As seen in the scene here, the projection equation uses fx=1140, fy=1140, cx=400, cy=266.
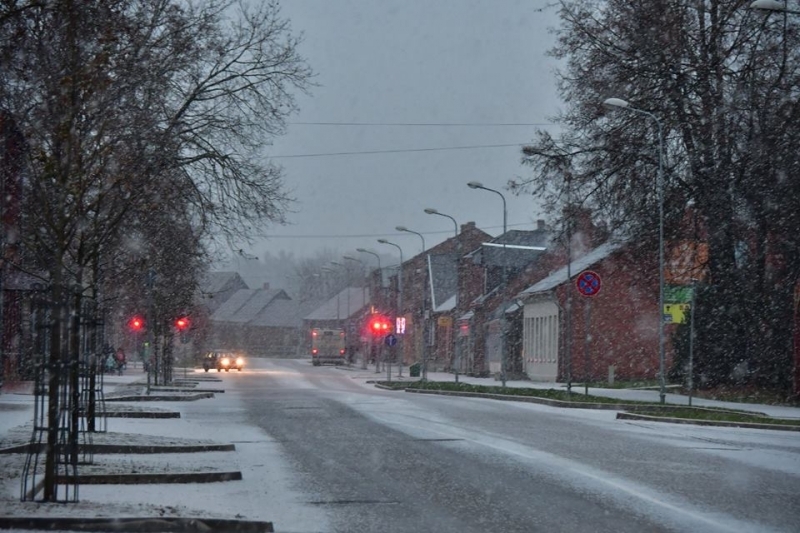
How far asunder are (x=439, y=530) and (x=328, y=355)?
287ft

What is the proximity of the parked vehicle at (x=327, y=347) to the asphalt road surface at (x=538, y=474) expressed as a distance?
236ft

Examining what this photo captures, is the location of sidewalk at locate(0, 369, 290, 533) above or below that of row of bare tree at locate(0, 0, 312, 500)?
below

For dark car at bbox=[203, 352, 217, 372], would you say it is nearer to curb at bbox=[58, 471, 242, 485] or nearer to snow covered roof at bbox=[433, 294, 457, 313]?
snow covered roof at bbox=[433, 294, 457, 313]

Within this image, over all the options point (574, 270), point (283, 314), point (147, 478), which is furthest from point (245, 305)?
point (147, 478)

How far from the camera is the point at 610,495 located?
471 inches

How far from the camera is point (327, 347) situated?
9712cm

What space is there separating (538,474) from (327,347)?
8381cm

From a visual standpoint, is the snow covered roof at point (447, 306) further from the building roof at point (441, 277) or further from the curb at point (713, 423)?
the curb at point (713, 423)

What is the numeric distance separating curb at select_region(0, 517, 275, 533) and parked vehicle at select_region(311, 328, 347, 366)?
87.6 metres

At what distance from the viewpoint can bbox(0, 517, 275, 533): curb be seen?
888 centimetres

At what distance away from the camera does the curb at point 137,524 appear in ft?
29.1

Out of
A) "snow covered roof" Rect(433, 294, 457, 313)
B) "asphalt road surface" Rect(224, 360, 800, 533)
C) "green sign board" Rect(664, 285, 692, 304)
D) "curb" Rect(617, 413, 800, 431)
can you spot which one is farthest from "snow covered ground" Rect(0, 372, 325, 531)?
"snow covered roof" Rect(433, 294, 457, 313)

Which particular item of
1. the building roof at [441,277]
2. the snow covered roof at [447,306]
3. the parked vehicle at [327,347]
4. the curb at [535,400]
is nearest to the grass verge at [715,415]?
the curb at [535,400]

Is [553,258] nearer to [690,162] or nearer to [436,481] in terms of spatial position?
[690,162]
